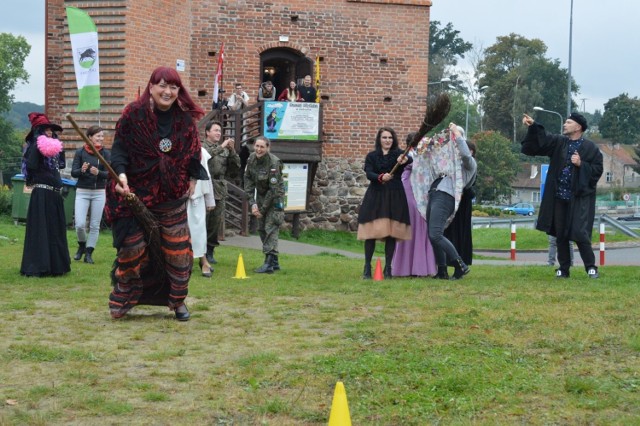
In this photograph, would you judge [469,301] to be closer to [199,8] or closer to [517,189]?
[199,8]

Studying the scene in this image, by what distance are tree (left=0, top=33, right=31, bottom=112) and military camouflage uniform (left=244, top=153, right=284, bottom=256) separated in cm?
8179

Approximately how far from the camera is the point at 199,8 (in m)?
26.6

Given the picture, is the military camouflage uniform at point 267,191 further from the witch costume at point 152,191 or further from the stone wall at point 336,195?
the stone wall at point 336,195

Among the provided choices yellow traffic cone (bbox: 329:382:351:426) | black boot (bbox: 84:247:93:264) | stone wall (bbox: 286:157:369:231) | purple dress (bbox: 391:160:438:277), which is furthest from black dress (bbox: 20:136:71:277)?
stone wall (bbox: 286:157:369:231)

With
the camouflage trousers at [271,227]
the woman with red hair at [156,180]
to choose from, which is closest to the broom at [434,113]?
the camouflage trousers at [271,227]

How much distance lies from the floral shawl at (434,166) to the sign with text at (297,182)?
1388cm

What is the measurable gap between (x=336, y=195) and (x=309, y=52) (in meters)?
4.08

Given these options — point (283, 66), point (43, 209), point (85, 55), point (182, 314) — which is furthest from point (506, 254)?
point (182, 314)

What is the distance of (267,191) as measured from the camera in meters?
13.4

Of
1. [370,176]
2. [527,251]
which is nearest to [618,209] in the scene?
[527,251]

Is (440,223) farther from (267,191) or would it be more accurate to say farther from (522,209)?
(522,209)

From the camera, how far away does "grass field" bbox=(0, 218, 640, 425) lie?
17.8ft

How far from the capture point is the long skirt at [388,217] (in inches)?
502

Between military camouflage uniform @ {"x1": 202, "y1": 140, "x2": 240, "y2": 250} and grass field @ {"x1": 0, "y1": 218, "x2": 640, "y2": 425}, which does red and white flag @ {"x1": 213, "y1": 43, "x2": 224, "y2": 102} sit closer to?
military camouflage uniform @ {"x1": 202, "y1": 140, "x2": 240, "y2": 250}
